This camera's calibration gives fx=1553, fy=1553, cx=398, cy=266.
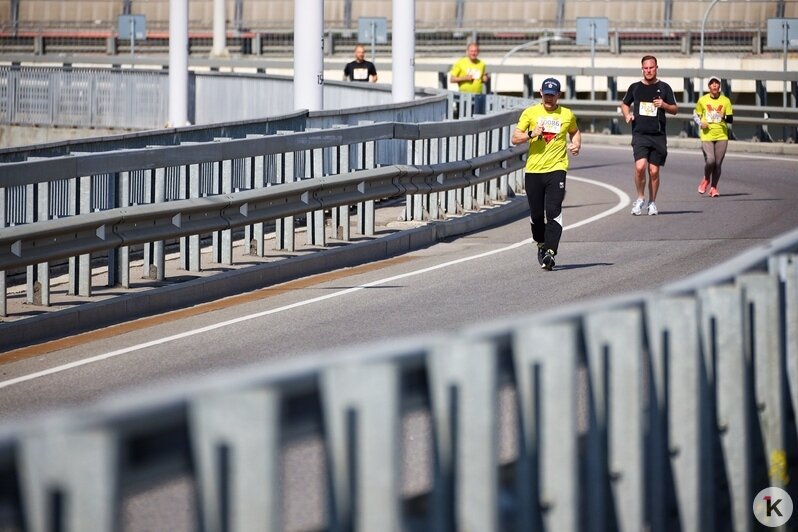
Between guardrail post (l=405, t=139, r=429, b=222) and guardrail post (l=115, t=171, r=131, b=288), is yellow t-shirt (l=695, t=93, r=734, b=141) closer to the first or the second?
guardrail post (l=405, t=139, r=429, b=222)

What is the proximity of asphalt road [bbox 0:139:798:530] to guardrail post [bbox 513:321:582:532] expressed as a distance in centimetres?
78

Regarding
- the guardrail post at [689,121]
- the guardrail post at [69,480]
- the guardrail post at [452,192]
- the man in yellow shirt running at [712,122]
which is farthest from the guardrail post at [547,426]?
the guardrail post at [689,121]

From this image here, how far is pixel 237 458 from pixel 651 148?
686 inches

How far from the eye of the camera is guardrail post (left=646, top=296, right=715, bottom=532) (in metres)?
4.73

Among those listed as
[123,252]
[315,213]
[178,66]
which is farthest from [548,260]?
[178,66]

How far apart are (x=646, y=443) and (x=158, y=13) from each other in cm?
6070

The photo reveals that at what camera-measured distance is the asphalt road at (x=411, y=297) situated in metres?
9.88

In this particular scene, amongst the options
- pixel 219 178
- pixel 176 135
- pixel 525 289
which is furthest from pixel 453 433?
pixel 176 135

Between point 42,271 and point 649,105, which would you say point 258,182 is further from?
point 649,105

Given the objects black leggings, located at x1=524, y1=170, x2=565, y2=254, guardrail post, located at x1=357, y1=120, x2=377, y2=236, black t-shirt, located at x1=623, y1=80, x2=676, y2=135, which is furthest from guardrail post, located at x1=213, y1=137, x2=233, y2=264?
black t-shirt, located at x1=623, y1=80, x2=676, y2=135

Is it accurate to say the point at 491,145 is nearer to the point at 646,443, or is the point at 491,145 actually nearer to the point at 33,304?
the point at 33,304

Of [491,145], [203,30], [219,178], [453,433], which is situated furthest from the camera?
[203,30]

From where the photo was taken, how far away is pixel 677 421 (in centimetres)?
487

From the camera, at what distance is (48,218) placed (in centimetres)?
1190
